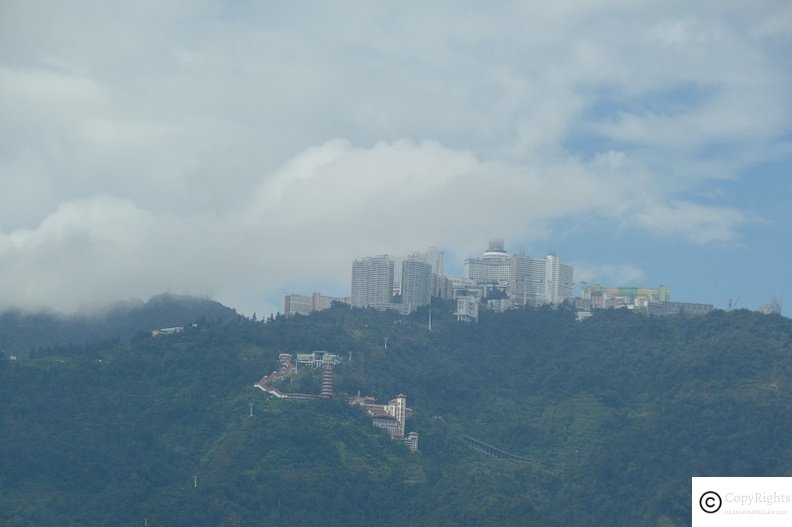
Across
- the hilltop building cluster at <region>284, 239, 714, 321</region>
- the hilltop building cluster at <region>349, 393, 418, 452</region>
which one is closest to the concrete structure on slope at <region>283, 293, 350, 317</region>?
the hilltop building cluster at <region>284, 239, 714, 321</region>

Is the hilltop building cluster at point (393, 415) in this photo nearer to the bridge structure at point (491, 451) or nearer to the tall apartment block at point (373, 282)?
the bridge structure at point (491, 451)

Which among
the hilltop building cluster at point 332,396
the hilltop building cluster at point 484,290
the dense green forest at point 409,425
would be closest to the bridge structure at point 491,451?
the dense green forest at point 409,425

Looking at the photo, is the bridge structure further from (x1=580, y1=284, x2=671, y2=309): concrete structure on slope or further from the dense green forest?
(x1=580, y1=284, x2=671, y2=309): concrete structure on slope

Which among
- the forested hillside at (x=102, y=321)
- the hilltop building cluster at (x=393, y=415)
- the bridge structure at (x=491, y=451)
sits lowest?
the bridge structure at (x=491, y=451)

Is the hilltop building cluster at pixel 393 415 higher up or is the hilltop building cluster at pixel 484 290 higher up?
the hilltop building cluster at pixel 484 290

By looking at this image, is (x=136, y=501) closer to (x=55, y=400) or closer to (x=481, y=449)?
(x=55, y=400)

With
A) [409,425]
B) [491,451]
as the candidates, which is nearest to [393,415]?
[409,425]
